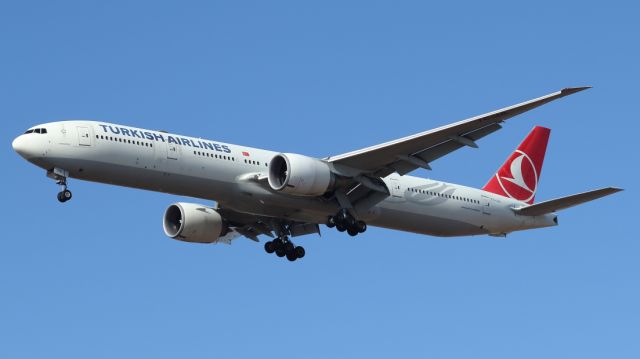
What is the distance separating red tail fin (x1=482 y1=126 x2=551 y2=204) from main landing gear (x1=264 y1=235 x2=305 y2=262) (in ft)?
31.2

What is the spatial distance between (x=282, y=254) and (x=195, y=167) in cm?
854

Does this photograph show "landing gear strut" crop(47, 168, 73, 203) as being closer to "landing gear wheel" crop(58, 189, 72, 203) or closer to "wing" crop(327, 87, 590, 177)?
"landing gear wheel" crop(58, 189, 72, 203)

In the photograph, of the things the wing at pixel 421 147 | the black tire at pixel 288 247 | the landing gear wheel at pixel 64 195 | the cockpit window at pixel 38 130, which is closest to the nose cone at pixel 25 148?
the cockpit window at pixel 38 130

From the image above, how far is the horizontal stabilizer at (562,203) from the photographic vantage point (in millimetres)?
46156

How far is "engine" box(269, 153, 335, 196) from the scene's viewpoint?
4447cm

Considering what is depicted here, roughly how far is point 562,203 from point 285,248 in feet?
39.2

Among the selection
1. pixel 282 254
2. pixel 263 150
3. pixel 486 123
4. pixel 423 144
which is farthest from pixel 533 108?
pixel 282 254

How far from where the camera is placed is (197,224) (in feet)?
165

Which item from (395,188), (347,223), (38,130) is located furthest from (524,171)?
(38,130)

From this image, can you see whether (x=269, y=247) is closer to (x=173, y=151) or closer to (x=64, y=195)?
(x=173, y=151)

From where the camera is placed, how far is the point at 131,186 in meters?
44.3

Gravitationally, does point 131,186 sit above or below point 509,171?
below

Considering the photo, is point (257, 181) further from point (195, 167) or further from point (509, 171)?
point (509, 171)

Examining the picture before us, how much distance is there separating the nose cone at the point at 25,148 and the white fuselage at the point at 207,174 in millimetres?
36
